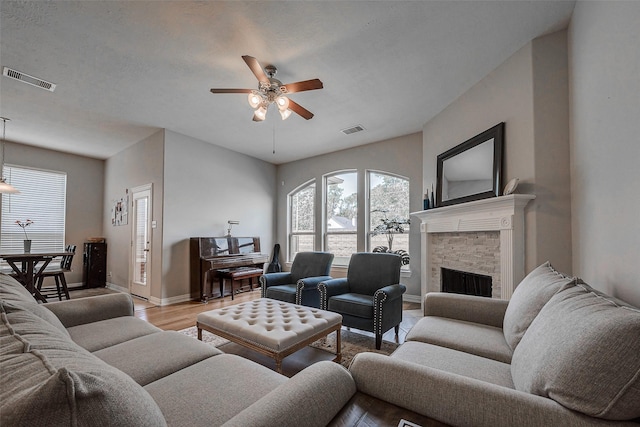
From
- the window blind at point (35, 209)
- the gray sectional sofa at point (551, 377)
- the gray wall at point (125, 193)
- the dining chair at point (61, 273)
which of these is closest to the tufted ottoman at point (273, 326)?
the gray sectional sofa at point (551, 377)

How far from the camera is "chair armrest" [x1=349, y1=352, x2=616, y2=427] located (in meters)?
0.78

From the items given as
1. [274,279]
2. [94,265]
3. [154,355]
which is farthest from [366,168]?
[94,265]

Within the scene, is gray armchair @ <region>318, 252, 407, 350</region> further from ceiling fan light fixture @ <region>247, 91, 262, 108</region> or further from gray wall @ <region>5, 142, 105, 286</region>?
gray wall @ <region>5, 142, 105, 286</region>

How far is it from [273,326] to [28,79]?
12.3ft

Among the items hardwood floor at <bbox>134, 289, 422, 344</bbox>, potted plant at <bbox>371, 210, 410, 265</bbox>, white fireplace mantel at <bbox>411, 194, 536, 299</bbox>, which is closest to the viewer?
white fireplace mantel at <bbox>411, 194, 536, 299</bbox>

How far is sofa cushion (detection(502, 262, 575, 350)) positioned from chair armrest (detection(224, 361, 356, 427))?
1004 mm

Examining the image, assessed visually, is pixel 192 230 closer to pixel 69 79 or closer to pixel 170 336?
pixel 69 79

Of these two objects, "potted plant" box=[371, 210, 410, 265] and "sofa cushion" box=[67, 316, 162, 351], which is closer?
"sofa cushion" box=[67, 316, 162, 351]

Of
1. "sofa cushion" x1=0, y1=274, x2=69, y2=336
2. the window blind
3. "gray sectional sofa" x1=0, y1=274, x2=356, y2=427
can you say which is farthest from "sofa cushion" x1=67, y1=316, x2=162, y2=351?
the window blind

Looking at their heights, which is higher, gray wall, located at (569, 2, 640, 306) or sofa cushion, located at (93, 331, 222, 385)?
gray wall, located at (569, 2, 640, 306)

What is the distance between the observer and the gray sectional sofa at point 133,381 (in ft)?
1.51

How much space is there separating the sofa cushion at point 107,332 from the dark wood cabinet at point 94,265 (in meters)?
4.79

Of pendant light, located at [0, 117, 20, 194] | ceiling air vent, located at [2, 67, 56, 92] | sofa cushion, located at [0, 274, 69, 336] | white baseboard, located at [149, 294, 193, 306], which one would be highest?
ceiling air vent, located at [2, 67, 56, 92]

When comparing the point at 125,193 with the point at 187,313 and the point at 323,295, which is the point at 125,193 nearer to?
the point at 187,313
